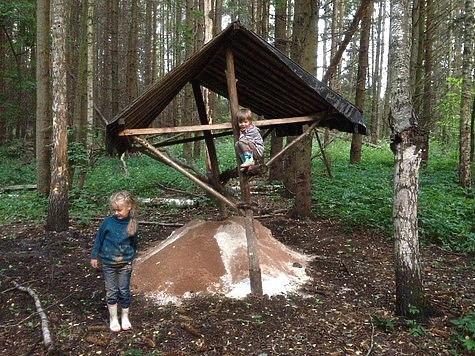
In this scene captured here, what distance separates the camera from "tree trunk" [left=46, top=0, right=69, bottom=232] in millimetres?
7605

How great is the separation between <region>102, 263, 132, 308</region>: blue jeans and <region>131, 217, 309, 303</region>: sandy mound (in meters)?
0.77

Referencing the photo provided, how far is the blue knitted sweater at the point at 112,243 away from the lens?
411 cm

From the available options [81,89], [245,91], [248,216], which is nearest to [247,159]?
[248,216]

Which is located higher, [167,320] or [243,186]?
[243,186]

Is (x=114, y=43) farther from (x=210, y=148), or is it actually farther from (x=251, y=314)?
(x=251, y=314)

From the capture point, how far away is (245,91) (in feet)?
22.1

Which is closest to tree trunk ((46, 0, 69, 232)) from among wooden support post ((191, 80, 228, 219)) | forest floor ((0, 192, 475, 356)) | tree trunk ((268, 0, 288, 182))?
forest floor ((0, 192, 475, 356))

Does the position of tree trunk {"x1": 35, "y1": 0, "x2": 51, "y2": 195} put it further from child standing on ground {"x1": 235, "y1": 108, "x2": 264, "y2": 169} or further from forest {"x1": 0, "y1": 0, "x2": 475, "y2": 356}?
child standing on ground {"x1": 235, "y1": 108, "x2": 264, "y2": 169}

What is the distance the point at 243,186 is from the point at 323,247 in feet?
8.68

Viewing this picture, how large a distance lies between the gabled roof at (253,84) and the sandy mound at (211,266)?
1.77 metres

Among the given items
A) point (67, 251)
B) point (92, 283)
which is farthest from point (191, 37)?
point (92, 283)

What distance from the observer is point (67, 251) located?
670 cm

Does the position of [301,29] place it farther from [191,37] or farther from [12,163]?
[12,163]

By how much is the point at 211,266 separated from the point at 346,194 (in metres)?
5.81
